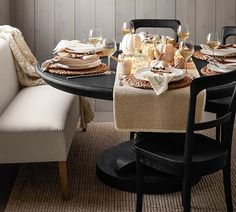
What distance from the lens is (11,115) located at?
2.74 meters

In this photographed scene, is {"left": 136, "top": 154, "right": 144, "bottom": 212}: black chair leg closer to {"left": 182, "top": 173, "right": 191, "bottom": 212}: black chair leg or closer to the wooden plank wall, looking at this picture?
{"left": 182, "top": 173, "right": 191, "bottom": 212}: black chair leg

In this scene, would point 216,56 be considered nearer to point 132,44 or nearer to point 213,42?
point 213,42

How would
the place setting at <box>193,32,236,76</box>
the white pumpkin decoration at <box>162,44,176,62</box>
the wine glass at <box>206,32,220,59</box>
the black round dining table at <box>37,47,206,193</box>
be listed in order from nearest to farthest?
the black round dining table at <box>37,47,206,193</box> → the place setting at <box>193,32,236,76</box> → the white pumpkin decoration at <box>162,44,176,62</box> → the wine glass at <box>206,32,220,59</box>

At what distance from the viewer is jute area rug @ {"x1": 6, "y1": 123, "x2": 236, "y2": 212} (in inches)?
102

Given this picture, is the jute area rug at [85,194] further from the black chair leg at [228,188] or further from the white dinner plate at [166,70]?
the white dinner plate at [166,70]

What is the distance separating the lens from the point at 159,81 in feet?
7.09

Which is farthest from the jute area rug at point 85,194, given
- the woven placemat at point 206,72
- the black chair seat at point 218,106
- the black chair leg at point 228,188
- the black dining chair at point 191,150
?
the woven placemat at point 206,72

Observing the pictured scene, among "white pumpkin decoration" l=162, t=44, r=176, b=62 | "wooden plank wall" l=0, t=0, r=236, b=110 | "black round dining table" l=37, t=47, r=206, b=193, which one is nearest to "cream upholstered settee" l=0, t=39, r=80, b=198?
"black round dining table" l=37, t=47, r=206, b=193

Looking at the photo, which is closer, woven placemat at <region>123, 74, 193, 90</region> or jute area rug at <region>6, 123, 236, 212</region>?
woven placemat at <region>123, 74, 193, 90</region>

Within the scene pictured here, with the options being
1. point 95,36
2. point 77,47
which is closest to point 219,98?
point 95,36

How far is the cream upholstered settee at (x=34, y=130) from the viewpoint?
8.45 feet

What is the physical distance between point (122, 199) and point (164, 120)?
673 mm

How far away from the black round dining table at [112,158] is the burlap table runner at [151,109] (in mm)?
71

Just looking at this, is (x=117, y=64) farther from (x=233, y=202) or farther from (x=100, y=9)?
(x=100, y=9)
